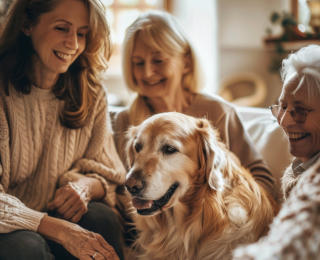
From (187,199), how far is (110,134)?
514 mm

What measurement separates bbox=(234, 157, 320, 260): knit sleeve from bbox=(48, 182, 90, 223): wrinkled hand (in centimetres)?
84


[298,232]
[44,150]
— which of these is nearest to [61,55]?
[44,150]

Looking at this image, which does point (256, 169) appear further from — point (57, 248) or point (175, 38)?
point (57, 248)

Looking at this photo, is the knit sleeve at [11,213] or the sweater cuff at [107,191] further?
the sweater cuff at [107,191]

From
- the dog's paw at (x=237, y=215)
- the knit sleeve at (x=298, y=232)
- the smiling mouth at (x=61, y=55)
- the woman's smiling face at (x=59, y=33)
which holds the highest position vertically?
the woman's smiling face at (x=59, y=33)

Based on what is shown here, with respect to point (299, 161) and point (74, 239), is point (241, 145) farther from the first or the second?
point (74, 239)

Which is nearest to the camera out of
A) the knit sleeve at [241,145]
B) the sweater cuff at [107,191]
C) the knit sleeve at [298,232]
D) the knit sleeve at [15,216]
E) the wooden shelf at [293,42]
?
the knit sleeve at [298,232]

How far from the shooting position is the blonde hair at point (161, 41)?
1917 mm

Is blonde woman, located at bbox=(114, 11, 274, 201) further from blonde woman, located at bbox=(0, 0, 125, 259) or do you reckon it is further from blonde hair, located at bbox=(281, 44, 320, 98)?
blonde hair, located at bbox=(281, 44, 320, 98)

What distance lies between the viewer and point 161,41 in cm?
191

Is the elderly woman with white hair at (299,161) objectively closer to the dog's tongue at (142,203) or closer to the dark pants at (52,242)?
the dog's tongue at (142,203)

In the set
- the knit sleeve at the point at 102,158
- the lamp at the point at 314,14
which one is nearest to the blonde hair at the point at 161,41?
the knit sleeve at the point at 102,158

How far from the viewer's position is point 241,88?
16.2 feet

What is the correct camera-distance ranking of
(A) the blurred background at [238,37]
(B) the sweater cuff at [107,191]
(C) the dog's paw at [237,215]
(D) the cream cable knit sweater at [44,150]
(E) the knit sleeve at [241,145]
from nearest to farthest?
1. (C) the dog's paw at [237,215]
2. (D) the cream cable knit sweater at [44,150]
3. (B) the sweater cuff at [107,191]
4. (E) the knit sleeve at [241,145]
5. (A) the blurred background at [238,37]
